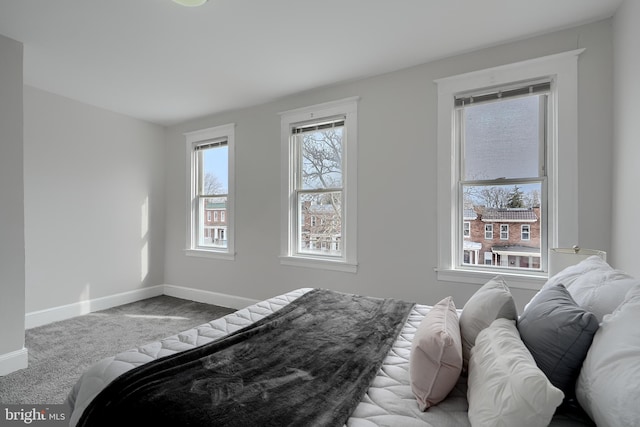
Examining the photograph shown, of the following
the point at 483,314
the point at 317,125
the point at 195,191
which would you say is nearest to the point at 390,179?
the point at 317,125

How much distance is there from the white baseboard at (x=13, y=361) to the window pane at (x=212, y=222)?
2392mm

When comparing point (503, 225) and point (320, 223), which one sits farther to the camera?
point (320, 223)

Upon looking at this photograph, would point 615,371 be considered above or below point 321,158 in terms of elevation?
below

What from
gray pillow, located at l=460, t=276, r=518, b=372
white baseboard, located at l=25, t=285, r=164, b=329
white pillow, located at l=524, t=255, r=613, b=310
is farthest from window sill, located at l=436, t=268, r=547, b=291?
white baseboard, located at l=25, t=285, r=164, b=329

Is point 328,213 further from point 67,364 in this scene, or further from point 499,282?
point 67,364

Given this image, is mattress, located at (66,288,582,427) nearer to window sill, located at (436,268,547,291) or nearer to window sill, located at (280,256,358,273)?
window sill, located at (436,268,547,291)

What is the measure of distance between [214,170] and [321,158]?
188cm

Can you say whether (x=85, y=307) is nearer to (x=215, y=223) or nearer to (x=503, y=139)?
(x=215, y=223)

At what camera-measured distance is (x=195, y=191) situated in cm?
493

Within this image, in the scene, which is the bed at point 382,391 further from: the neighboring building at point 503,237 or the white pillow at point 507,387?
the neighboring building at point 503,237

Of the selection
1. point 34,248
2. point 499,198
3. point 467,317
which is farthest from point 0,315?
point 499,198

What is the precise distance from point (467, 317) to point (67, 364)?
3.28 metres

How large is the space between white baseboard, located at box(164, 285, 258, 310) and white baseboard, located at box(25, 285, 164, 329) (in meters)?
0.28

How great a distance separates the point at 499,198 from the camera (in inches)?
111
